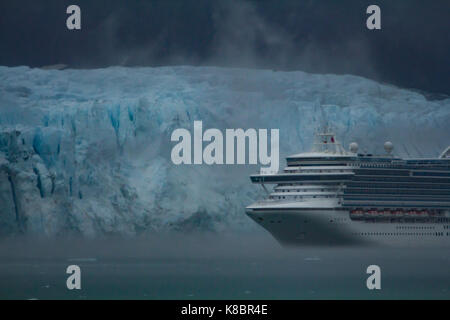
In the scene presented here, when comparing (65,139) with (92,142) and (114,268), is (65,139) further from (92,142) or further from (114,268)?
(114,268)

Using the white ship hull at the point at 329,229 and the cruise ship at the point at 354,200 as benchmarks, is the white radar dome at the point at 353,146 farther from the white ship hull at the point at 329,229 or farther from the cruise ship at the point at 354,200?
the white ship hull at the point at 329,229

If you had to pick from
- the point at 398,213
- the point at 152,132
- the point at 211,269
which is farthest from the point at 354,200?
the point at 211,269

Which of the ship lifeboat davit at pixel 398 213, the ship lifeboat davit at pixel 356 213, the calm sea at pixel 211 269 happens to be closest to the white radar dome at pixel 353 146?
the ship lifeboat davit at pixel 398 213

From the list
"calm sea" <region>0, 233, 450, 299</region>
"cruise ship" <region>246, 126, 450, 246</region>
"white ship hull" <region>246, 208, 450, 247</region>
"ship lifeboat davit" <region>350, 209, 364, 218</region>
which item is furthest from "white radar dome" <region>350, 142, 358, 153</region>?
"calm sea" <region>0, 233, 450, 299</region>

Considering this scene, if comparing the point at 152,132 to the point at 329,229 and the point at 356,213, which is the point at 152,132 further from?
the point at 356,213

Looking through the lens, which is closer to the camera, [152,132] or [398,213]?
[398,213]
